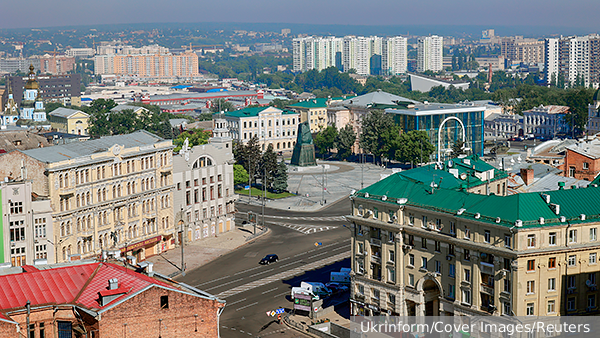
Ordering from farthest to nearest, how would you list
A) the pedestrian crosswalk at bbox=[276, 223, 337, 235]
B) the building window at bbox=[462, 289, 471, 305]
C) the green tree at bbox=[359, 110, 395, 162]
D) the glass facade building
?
the glass facade building → the green tree at bbox=[359, 110, 395, 162] → the pedestrian crosswalk at bbox=[276, 223, 337, 235] → the building window at bbox=[462, 289, 471, 305]

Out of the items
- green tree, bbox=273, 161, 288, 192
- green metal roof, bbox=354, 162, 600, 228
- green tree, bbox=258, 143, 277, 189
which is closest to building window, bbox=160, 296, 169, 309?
green metal roof, bbox=354, 162, 600, 228

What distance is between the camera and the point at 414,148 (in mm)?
174250

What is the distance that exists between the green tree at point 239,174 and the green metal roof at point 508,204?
7458 centimetres

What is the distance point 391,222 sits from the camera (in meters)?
76.8

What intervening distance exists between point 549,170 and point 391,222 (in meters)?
41.0

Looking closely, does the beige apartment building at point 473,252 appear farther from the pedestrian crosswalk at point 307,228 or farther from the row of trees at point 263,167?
the row of trees at point 263,167

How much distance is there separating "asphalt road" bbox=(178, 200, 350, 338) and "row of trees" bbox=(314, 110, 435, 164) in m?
50.8

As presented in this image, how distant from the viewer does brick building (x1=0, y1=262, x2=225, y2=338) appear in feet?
167

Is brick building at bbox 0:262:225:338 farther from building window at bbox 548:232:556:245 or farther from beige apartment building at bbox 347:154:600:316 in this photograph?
building window at bbox 548:232:556:245

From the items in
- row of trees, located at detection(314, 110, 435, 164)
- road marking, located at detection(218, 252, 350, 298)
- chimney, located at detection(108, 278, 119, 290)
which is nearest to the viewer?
chimney, located at detection(108, 278, 119, 290)

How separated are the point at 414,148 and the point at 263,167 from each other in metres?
37.4

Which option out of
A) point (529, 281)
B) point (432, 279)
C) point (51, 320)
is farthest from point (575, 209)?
point (51, 320)

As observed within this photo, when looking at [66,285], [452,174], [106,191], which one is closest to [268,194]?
[106,191]

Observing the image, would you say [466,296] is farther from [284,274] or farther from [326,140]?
[326,140]
